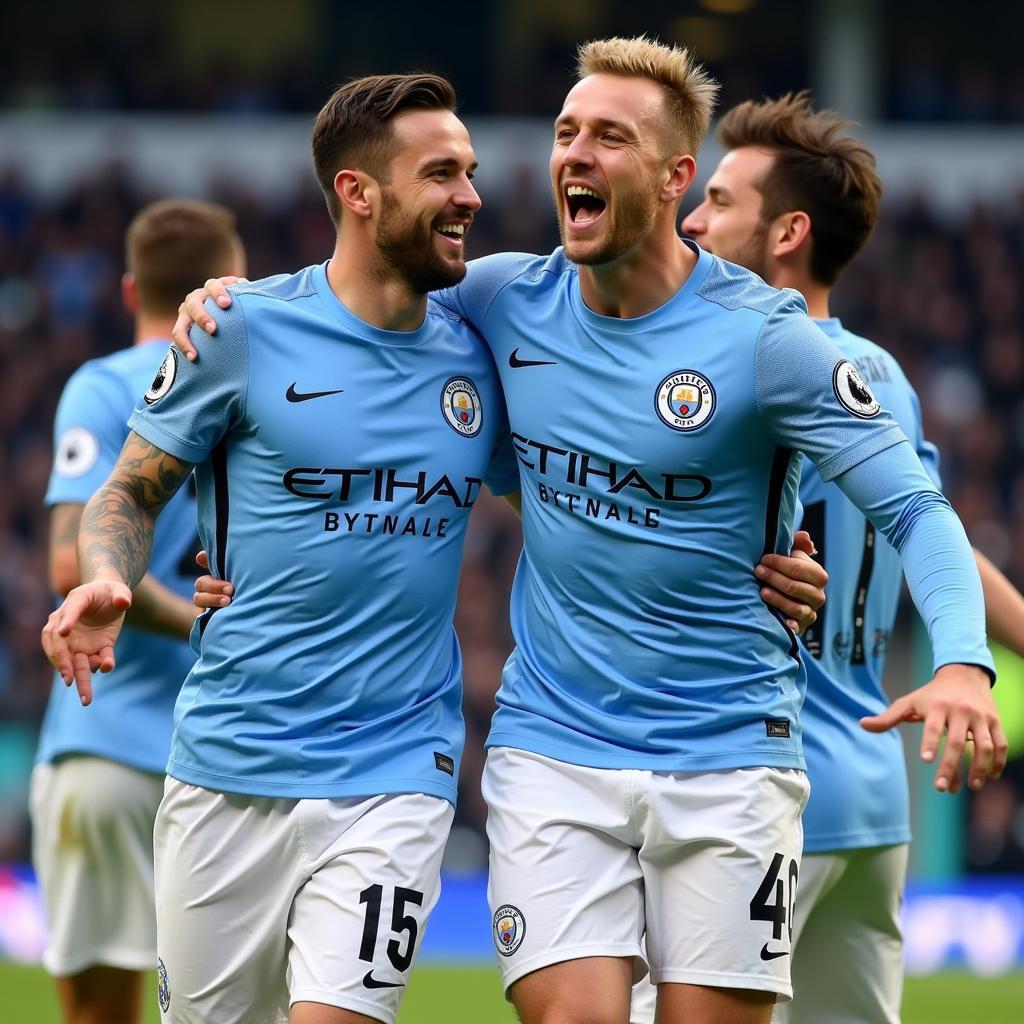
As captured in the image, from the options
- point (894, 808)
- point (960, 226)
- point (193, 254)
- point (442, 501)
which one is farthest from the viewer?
point (960, 226)

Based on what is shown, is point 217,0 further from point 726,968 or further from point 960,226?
point 726,968

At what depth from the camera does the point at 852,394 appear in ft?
13.6

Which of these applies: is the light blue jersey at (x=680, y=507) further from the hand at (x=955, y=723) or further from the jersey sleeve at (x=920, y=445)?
the jersey sleeve at (x=920, y=445)

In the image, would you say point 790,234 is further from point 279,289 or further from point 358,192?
point 279,289

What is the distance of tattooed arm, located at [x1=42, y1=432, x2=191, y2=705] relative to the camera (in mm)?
3953

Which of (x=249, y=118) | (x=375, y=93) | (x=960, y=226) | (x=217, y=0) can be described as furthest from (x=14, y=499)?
(x=375, y=93)

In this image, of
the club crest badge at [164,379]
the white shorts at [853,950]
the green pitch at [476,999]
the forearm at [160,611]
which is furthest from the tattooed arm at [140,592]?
the green pitch at [476,999]

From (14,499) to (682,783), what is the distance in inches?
522

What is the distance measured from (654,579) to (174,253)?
2567mm

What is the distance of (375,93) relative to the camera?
4555mm

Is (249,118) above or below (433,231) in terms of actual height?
above

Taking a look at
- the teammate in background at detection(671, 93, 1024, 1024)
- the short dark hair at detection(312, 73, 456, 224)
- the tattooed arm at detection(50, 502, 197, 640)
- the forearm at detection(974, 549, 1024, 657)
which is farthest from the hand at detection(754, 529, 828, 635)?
the tattooed arm at detection(50, 502, 197, 640)

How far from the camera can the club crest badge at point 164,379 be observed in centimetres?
435

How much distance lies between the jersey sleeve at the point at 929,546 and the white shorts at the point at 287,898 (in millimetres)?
1222
